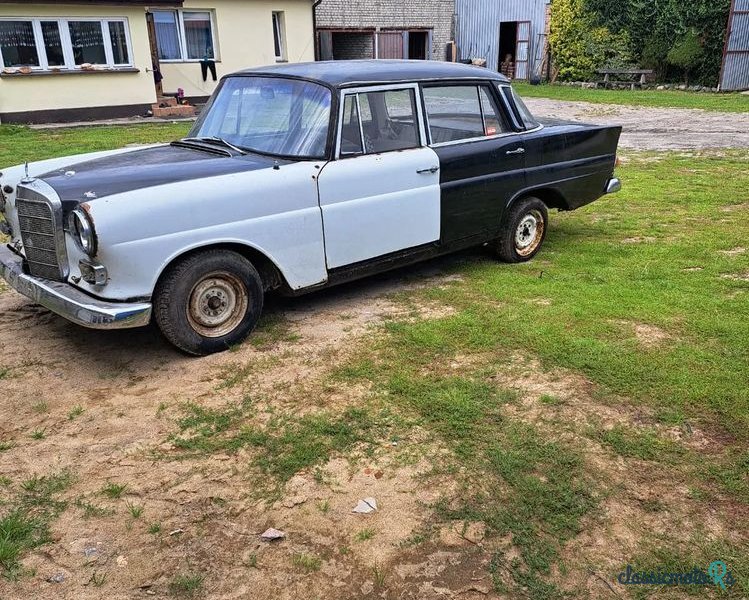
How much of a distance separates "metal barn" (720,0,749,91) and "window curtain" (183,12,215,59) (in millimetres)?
16710

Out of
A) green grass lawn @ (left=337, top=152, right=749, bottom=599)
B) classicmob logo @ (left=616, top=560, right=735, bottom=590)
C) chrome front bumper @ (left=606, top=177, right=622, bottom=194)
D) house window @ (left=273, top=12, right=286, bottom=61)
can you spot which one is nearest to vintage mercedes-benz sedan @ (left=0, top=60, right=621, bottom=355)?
green grass lawn @ (left=337, top=152, right=749, bottom=599)

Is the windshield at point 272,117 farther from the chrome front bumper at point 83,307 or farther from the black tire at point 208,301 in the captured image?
the chrome front bumper at point 83,307

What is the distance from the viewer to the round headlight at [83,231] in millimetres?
3744

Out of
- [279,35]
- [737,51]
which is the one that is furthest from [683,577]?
[737,51]

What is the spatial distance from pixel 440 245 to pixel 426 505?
9.30 ft

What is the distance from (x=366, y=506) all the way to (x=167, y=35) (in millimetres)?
18873

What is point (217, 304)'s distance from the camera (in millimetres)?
4367

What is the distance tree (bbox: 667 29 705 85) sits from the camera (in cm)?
2283

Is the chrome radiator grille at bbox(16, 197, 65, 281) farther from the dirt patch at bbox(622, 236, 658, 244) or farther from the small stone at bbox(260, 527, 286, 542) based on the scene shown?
the dirt patch at bbox(622, 236, 658, 244)

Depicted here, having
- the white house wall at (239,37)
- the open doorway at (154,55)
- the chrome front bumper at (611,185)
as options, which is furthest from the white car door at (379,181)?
the white house wall at (239,37)

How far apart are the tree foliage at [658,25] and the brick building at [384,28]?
16.8ft

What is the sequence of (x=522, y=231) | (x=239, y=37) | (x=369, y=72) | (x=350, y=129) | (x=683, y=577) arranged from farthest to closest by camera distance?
1. (x=239, y=37)
2. (x=522, y=231)
3. (x=369, y=72)
4. (x=350, y=129)
5. (x=683, y=577)

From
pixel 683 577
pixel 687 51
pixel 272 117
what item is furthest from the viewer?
pixel 687 51

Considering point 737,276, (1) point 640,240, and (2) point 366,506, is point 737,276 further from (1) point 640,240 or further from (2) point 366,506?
(2) point 366,506
